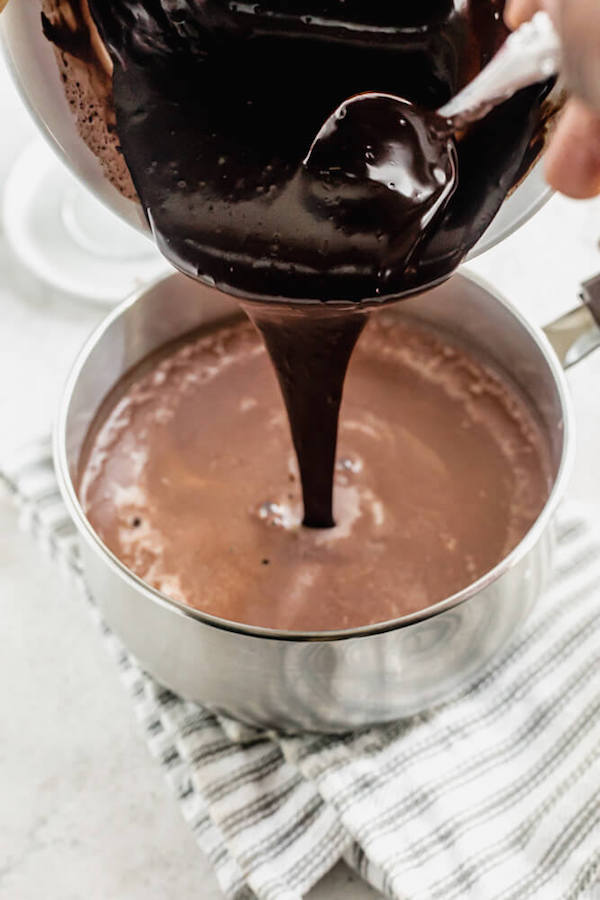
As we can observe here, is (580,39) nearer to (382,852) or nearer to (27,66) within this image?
(27,66)

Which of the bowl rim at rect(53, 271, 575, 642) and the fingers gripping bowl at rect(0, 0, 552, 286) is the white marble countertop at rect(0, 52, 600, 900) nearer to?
the bowl rim at rect(53, 271, 575, 642)

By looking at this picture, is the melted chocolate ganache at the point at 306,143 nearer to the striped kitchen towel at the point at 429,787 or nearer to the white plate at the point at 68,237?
the striped kitchen towel at the point at 429,787

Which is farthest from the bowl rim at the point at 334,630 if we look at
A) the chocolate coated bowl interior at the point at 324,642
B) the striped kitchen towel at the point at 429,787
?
the striped kitchen towel at the point at 429,787

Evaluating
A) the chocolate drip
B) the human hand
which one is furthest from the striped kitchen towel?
the human hand

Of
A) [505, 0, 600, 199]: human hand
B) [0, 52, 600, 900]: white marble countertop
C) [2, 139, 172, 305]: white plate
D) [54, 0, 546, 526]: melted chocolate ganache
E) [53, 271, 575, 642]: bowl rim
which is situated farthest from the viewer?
[2, 139, 172, 305]: white plate

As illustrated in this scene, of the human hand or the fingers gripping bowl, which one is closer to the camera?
the human hand

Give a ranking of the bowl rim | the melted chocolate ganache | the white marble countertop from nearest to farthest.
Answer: the melted chocolate ganache < the bowl rim < the white marble countertop
